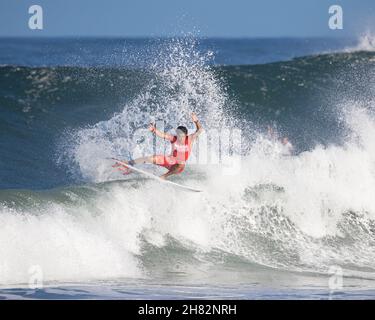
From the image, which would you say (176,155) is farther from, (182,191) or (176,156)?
(182,191)

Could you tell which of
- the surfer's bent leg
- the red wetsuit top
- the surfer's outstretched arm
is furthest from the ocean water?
the surfer's outstretched arm

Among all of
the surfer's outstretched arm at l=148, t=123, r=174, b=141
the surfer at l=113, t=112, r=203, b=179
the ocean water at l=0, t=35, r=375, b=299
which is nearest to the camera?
the ocean water at l=0, t=35, r=375, b=299

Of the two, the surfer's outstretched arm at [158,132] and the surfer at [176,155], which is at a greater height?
the surfer's outstretched arm at [158,132]

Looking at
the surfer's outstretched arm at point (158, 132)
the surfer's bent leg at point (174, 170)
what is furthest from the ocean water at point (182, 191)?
the surfer's outstretched arm at point (158, 132)

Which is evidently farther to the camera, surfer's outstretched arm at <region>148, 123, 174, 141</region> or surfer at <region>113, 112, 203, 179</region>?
surfer at <region>113, 112, 203, 179</region>

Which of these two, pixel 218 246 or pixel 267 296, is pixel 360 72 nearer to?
pixel 218 246

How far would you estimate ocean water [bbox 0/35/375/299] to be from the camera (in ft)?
37.9

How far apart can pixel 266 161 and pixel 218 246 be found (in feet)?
9.92

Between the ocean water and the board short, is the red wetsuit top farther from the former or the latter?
the ocean water

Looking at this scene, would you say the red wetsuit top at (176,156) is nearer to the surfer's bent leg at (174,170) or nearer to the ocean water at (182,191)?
the surfer's bent leg at (174,170)

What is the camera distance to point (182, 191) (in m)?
14.8

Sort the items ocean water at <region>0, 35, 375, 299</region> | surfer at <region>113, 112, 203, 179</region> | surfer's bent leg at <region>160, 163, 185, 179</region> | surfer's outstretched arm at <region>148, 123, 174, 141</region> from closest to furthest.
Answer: ocean water at <region>0, 35, 375, 299</region> < surfer's outstretched arm at <region>148, 123, 174, 141</region> < surfer at <region>113, 112, 203, 179</region> < surfer's bent leg at <region>160, 163, 185, 179</region>

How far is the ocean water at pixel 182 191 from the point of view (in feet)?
37.9

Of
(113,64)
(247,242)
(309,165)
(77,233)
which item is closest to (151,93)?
(113,64)
